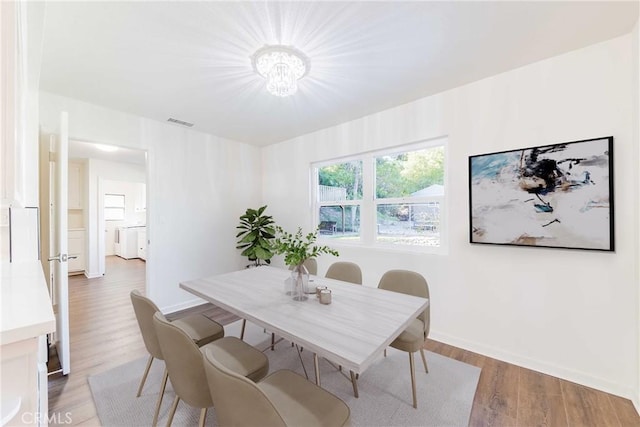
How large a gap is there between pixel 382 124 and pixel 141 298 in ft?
9.18

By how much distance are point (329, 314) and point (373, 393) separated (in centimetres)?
85

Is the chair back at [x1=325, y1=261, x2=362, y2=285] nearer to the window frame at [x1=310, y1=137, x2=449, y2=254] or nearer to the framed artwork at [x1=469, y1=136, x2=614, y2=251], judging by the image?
the window frame at [x1=310, y1=137, x2=449, y2=254]

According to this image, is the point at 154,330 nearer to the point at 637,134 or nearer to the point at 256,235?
the point at 256,235

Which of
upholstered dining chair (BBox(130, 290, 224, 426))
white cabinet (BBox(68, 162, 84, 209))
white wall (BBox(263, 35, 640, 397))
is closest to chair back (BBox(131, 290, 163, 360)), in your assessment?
upholstered dining chair (BBox(130, 290, 224, 426))

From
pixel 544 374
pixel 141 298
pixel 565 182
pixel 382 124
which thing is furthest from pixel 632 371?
pixel 141 298

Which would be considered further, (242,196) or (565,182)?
(242,196)

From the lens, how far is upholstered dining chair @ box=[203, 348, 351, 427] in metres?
0.81

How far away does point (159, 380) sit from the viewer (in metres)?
2.00

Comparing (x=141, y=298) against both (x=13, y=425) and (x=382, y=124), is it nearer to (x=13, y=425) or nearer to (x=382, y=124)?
(x=13, y=425)

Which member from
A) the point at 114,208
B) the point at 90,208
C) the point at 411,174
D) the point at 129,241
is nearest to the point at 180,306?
Answer: the point at 411,174

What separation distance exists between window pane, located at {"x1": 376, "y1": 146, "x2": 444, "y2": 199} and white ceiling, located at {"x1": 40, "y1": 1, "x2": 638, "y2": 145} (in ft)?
2.01

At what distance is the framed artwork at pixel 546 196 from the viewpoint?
1.84 metres

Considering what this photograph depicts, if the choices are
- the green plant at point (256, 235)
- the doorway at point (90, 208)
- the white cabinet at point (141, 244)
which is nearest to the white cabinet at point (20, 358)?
the green plant at point (256, 235)

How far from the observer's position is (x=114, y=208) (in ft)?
25.8
